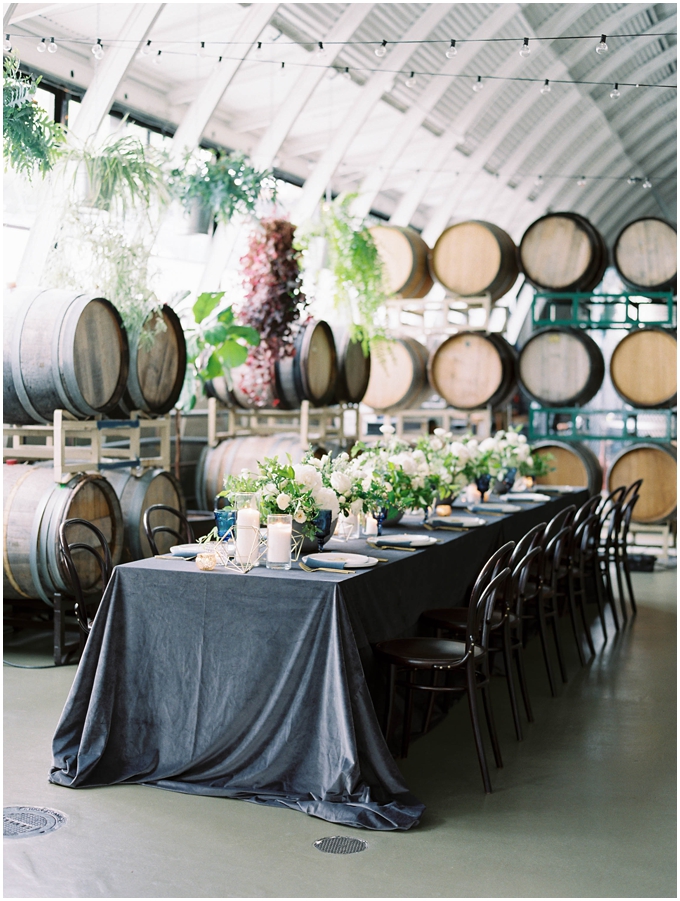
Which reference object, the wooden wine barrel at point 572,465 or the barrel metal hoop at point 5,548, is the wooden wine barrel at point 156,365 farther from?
the wooden wine barrel at point 572,465

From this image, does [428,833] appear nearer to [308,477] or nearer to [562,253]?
[308,477]

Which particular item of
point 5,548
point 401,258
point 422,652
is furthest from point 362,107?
point 422,652

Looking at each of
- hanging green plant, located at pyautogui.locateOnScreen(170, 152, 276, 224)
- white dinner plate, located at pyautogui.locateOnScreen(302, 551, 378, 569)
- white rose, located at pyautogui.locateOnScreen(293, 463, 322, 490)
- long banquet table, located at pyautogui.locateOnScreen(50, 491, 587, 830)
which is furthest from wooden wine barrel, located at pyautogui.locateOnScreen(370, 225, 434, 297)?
long banquet table, located at pyautogui.locateOnScreen(50, 491, 587, 830)

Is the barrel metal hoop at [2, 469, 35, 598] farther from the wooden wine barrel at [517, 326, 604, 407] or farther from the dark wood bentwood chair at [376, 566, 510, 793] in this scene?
the wooden wine barrel at [517, 326, 604, 407]

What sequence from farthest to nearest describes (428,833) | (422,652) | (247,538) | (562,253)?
(562,253) < (422,652) < (247,538) < (428,833)

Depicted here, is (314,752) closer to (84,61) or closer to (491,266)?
(84,61)

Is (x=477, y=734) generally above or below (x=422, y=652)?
below

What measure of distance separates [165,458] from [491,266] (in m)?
4.06

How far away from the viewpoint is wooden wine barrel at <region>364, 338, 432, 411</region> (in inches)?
373

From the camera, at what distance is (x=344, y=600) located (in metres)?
3.43

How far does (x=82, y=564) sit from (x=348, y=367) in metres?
3.63

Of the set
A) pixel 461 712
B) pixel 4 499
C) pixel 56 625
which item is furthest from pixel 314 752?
pixel 4 499

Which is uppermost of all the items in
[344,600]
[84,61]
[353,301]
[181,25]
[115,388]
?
[181,25]

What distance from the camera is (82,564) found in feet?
17.5
